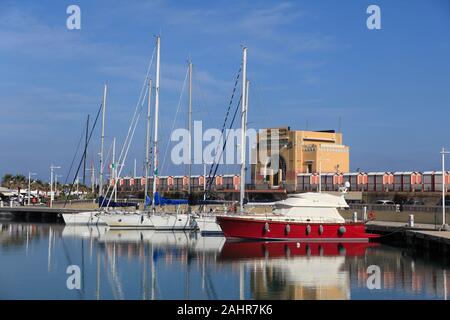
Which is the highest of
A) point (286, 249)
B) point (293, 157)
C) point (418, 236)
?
point (293, 157)

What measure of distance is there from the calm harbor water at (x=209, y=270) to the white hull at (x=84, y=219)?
12.3m

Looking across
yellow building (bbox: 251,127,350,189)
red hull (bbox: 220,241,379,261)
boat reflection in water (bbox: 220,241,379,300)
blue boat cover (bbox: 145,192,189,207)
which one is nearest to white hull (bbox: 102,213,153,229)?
blue boat cover (bbox: 145,192,189,207)

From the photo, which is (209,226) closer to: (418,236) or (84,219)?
(84,219)

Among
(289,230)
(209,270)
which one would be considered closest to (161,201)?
(289,230)

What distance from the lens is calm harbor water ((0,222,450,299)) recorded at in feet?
84.2

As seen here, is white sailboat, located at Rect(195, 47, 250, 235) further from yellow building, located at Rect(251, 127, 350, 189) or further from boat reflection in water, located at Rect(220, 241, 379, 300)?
yellow building, located at Rect(251, 127, 350, 189)

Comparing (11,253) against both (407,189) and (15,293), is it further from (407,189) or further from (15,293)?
(407,189)

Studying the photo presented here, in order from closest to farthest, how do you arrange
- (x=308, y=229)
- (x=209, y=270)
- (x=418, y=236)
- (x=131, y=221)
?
(x=209, y=270)
(x=418, y=236)
(x=308, y=229)
(x=131, y=221)

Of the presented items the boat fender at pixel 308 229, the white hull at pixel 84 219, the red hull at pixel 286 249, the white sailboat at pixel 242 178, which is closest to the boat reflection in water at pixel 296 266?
the red hull at pixel 286 249

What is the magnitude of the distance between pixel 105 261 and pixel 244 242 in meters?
12.0

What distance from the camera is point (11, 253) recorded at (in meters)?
38.7

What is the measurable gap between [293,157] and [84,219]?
1760 inches

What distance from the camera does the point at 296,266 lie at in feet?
111
